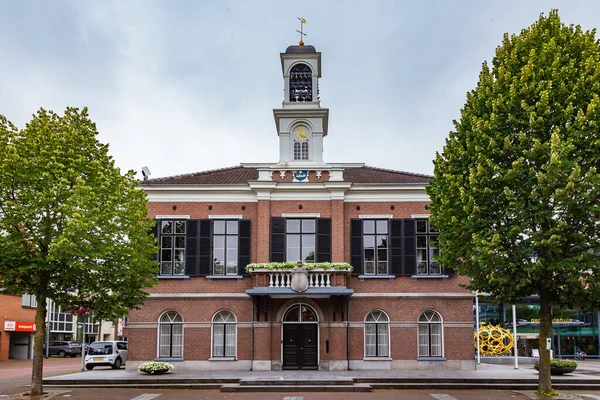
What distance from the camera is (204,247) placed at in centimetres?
2677

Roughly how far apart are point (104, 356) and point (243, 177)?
1187 cm

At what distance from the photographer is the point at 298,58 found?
29172mm

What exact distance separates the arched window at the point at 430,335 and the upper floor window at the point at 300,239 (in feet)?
18.0

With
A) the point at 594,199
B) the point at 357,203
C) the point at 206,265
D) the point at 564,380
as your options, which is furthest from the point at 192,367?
the point at 594,199

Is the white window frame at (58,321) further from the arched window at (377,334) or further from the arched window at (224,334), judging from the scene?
the arched window at (377,334)

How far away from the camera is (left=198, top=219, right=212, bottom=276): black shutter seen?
26.6 m

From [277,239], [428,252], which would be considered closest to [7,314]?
[277,239]

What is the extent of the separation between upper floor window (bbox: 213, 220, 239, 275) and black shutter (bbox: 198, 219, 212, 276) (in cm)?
24

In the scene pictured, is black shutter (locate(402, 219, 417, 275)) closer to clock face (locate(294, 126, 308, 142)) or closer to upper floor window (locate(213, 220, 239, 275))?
clock face (locate(294, 126, 308, 142))

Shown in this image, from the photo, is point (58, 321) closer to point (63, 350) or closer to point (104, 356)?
point (63, 350)

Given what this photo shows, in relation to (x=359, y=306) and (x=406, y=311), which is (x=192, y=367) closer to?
(x=359, y=306)

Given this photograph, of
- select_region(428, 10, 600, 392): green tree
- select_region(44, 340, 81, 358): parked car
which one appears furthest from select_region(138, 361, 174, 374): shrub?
select_region(44, 340, 81, 358): parked car

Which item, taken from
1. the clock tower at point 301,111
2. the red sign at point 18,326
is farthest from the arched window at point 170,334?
the red sign at point 18,326

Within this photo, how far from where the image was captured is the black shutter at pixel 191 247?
26594 mm
